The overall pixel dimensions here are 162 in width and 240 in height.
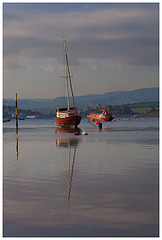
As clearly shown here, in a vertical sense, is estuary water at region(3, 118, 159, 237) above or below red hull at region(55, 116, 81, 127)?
below

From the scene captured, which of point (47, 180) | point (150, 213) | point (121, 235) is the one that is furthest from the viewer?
point (47, 180)

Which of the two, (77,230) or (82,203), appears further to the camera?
(82,203)

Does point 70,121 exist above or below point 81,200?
above

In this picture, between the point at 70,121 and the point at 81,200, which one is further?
the point at 70,121

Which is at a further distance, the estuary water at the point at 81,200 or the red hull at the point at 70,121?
the red hull at the point at 70,121

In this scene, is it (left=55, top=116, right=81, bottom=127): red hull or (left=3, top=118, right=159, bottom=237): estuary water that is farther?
(left=55, top=116, right=81, bottom=127): red hull

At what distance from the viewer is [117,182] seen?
68.9 ft

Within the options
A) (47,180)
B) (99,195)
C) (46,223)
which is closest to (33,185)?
(47,180)

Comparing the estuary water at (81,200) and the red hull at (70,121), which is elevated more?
the red hull at (70,121)

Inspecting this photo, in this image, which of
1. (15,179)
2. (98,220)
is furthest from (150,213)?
(15,179)

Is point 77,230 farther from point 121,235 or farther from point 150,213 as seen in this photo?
point 150,213

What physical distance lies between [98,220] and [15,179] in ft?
32.8

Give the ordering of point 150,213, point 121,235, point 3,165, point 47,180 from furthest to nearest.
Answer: point 3,165, point 47,180, point 150,213, point 121,235

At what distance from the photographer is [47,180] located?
21984 mm
